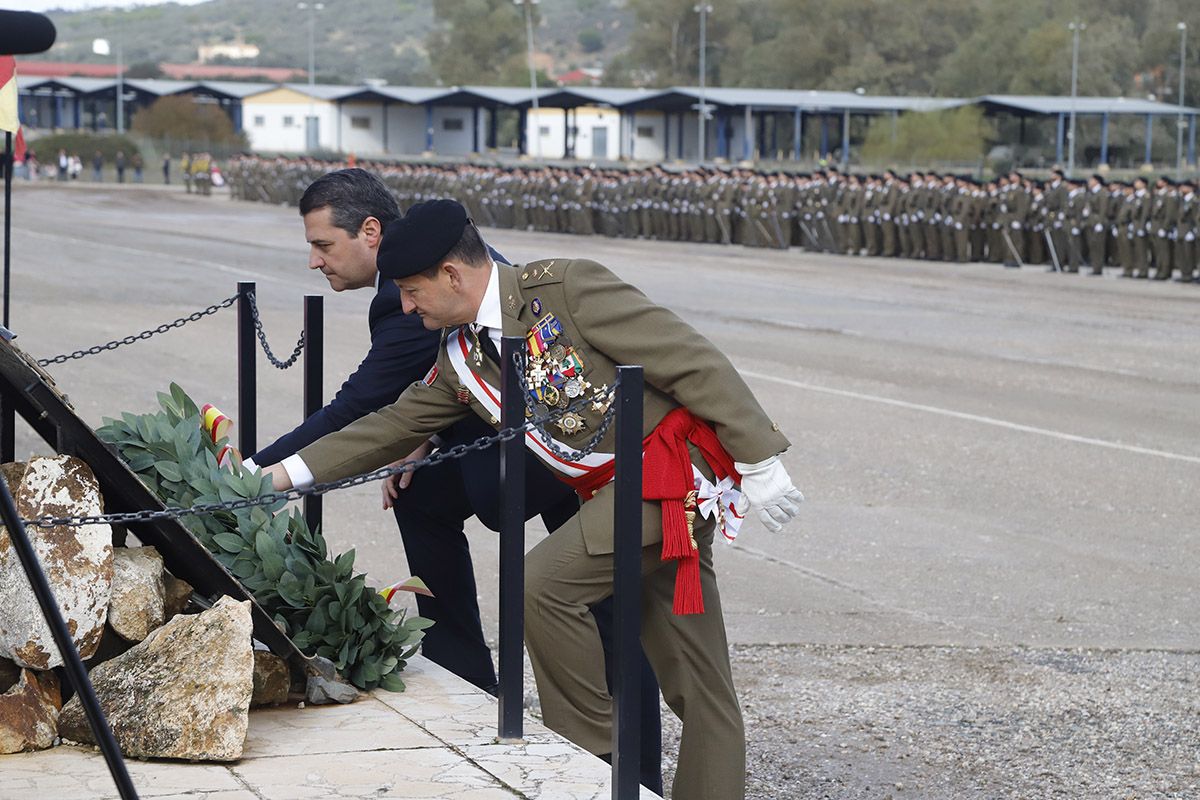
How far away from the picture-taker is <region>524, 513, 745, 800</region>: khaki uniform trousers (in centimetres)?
408

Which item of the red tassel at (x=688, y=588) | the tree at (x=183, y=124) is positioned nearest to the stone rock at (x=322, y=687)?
the red tassel at (x=688, y=588)

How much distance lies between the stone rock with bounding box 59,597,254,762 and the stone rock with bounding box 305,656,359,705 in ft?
1.35

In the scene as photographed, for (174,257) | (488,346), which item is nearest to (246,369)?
(488,346)

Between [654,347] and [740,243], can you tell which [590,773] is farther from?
[740,243]

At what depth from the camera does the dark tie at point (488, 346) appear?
14.0ft

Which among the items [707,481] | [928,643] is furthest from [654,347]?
[928,643]

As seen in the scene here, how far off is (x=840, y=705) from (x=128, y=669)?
2.43m

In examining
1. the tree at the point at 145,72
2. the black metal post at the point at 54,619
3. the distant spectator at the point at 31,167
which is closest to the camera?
the black metal post at the point at 54,619

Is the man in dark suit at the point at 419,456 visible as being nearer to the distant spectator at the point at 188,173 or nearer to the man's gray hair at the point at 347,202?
the man's gray hair at the point at 347,202

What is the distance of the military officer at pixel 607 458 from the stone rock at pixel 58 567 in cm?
99

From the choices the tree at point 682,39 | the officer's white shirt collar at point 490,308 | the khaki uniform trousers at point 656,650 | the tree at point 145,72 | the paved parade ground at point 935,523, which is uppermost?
the tree at point 682,39

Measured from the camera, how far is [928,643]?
21.1ft

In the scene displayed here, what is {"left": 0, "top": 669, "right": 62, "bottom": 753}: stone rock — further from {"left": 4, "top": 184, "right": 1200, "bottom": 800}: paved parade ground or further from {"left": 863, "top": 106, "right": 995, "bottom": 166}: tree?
{"left": 863, "top": 106, "right": 995, "bottom": 166}: tree

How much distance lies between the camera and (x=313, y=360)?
561 centimetres
